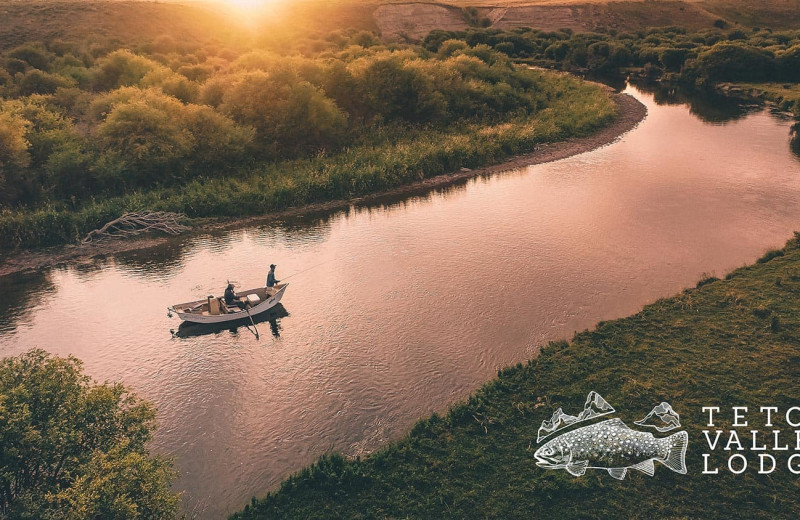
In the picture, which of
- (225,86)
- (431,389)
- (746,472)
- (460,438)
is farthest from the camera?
(225,86)

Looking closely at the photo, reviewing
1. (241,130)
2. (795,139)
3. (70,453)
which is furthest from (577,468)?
(795,139)

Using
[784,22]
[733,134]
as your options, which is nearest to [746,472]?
[733,134]

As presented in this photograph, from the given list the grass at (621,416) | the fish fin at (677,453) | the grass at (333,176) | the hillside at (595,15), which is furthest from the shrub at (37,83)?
the hillside at (595,15)

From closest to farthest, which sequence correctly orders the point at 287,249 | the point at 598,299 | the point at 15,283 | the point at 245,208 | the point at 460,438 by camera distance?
1. the point at 460,438
2. the point at 598,299
3. the point at 15,283
4. the point at 287,249
5. the point at 245,208

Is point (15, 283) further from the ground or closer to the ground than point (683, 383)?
further from the ground

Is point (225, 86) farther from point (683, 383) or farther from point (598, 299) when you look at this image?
point (683, 383)

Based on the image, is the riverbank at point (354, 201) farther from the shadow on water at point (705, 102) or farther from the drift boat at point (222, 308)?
the drift boat at point (222, 308)

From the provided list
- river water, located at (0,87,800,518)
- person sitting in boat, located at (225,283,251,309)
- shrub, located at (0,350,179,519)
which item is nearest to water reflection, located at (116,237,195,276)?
river water, located at (0,87,800,518)
